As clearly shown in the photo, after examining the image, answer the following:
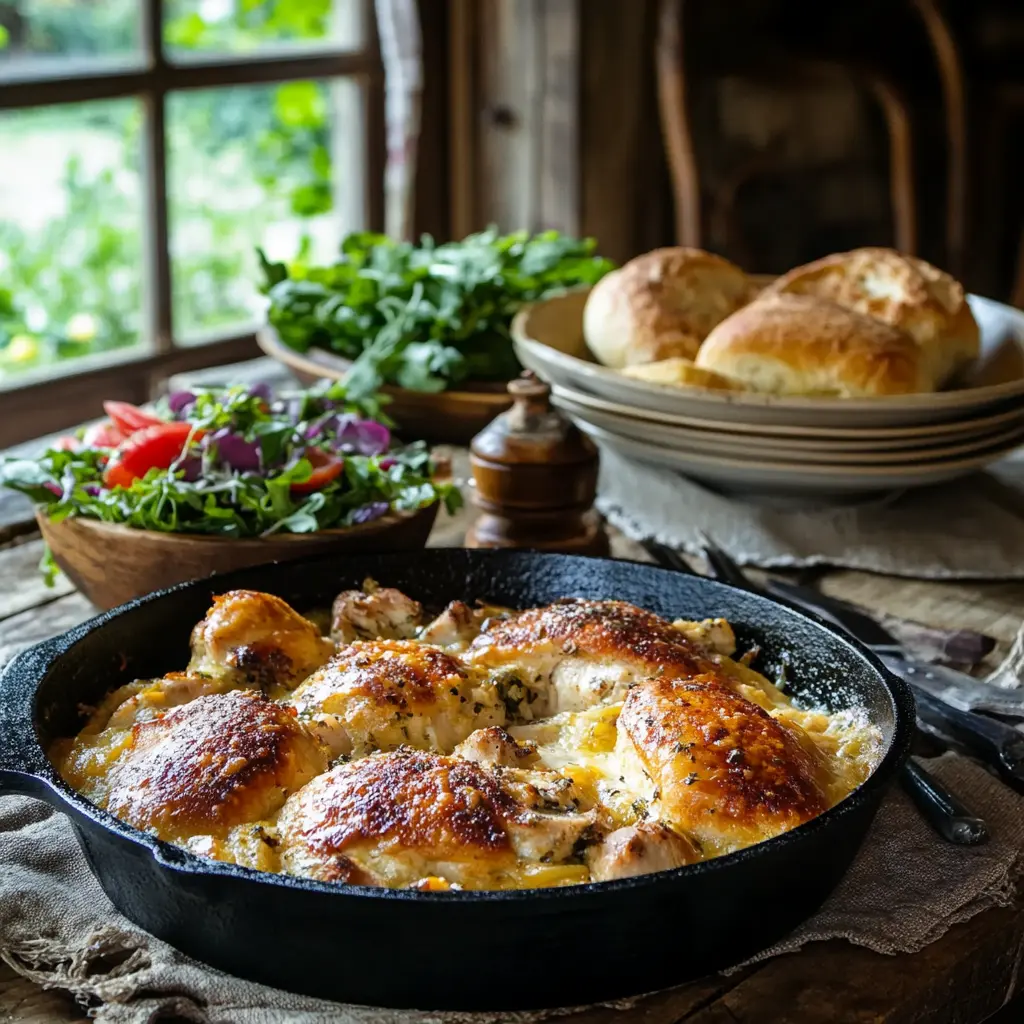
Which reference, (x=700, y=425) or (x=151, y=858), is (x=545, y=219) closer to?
(x=700, y=425)

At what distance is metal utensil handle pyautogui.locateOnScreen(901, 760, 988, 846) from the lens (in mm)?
1447

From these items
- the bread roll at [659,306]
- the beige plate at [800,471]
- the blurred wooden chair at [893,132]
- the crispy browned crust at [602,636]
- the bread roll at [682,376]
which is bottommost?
the crispy browned crust at [602,636]

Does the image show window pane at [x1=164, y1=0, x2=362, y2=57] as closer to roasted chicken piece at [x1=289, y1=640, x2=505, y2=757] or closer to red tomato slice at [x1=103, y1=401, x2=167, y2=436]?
red tomato slice at [x1=103, y1=401, x2=167, y2=436]

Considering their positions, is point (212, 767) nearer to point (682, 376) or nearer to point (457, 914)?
point (457, 914)

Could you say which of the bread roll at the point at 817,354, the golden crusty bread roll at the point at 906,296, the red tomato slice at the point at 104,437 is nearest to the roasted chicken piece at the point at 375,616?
the red tomato slice at the point at 104,437

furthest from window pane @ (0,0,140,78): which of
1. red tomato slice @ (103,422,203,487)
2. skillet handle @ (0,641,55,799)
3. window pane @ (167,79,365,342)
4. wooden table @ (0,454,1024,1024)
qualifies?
wooden table @ (0,454,1024,1024)

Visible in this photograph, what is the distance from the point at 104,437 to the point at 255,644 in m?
0.76

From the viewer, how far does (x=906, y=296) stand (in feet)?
8.07

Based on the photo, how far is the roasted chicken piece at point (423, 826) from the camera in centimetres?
118

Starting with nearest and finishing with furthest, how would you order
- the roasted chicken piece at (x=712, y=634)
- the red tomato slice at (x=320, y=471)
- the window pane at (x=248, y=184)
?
the roasted chicken piece at (x=712, y=634)
the red tomato slice at (x=320, y=471)
the window pane at (x=248, y=184)

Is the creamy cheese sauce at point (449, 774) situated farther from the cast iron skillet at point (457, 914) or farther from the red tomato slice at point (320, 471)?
the red tomato slice at point (320, 471)

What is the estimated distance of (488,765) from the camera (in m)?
1.35

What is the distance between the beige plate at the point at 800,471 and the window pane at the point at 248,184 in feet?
7.19

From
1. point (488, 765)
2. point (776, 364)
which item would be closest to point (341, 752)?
point (488, 765)
